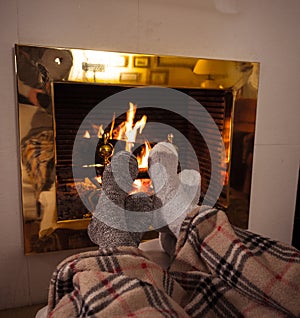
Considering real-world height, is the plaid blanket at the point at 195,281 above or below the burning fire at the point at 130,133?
below

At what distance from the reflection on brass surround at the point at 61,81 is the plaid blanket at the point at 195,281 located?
0.54m

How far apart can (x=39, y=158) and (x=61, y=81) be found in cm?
23

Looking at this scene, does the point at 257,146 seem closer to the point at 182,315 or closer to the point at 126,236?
the point at 126,236

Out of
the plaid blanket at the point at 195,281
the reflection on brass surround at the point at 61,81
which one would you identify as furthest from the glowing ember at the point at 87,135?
the plaid blanket at the point at 195,281

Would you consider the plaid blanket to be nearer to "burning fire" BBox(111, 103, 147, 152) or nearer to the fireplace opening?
the fireplace opening

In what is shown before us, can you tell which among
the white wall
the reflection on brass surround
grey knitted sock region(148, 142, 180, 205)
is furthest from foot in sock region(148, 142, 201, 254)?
the white wall

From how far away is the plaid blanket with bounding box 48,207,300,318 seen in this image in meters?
0.40

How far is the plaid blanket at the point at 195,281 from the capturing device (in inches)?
15.6

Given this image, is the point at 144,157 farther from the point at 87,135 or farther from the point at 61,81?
the point at 61,81

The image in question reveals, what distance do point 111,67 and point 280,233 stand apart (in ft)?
2.99

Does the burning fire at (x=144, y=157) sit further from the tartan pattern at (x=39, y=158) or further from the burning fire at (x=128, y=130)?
the tartan pattern at (x=39, y=158)

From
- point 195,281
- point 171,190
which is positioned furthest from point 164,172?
point 195,281

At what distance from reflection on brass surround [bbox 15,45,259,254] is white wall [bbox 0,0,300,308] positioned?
0.03 meters

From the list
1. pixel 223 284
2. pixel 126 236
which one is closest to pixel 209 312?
pixel 223 284
